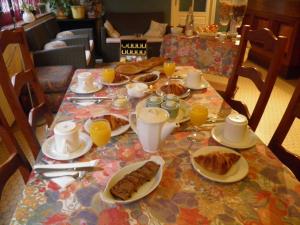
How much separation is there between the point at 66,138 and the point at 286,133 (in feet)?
3.18

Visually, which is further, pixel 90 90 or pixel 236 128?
pixel 90 90

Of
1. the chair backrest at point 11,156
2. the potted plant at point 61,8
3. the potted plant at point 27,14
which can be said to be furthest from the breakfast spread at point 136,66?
the potted plant at point 61,8

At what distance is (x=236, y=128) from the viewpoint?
3.14 feet

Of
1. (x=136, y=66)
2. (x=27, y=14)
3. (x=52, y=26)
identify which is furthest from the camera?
(x=52, y=26)

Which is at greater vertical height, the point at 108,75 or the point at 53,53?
the point at 108,75

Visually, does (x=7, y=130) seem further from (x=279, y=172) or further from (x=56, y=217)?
(x=279, y=172)

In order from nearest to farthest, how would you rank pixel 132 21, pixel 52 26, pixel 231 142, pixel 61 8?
1. pixel 231 142
2. pixel 52 26
3. pixel 61 8
4. pixel 132 21

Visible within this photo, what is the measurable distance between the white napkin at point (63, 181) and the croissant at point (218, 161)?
1.41 feet

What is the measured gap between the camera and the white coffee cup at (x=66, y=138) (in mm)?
886

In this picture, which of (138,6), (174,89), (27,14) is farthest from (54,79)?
(138,6)

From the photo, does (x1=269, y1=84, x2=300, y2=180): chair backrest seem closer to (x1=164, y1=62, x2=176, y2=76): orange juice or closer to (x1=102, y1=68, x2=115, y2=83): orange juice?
(x1=164, y1=62, x2=176, y2=76): orange juice

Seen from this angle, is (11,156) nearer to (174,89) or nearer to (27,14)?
(174,89)

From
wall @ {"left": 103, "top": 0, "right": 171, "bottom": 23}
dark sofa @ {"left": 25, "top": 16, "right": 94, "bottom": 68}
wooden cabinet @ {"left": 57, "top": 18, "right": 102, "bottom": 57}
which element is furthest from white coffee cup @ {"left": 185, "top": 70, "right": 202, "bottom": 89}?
wall @ {"left": 103, "top": 0, "right": 171, "bottom": 23}

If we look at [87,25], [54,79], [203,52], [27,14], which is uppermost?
[27,14]
